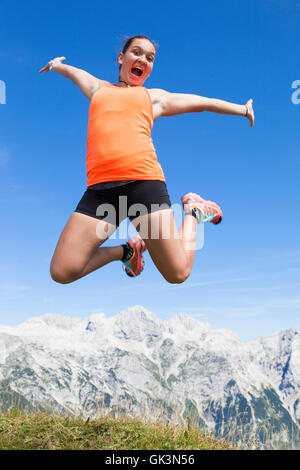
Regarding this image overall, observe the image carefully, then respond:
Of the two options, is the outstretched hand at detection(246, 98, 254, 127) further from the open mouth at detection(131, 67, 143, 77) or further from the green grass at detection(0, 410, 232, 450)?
the green grass at detection(0, 410, 232, 450)

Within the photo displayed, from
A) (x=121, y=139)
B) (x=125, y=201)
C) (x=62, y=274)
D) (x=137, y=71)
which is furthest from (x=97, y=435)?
(x=137, y=71)

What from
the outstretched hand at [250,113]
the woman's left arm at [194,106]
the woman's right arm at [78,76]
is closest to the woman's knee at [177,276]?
the woman's left arm at [194,106]

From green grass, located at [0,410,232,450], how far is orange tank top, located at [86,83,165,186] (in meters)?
3.76

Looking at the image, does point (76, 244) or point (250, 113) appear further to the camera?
point (250, 113)

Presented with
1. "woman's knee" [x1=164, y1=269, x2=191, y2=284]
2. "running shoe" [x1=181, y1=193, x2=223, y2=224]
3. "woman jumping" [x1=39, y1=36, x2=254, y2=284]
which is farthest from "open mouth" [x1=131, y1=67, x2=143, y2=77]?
"woman's knee" [x1=164, y1=269, x2=191, y2=284]

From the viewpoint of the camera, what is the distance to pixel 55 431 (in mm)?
6188

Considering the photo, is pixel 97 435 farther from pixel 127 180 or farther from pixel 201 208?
pixel 201 208

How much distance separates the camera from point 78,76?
22.2 feet

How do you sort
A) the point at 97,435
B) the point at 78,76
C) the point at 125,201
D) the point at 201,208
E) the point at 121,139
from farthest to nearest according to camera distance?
the point at 201,208 < the point at 78,76 < the point at 97,435 < the point at 125,201 < the point at 121,139

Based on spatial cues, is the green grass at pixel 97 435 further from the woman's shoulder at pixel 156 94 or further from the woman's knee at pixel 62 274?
the woman's shoulder at pixel 156 94

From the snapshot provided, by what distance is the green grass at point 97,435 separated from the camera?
5.79 meters

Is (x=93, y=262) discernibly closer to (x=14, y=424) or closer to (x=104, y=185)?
(x=104, y=185)

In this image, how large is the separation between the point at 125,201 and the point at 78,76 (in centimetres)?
254

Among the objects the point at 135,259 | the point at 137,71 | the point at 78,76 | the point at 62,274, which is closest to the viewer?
the point at 62,274
